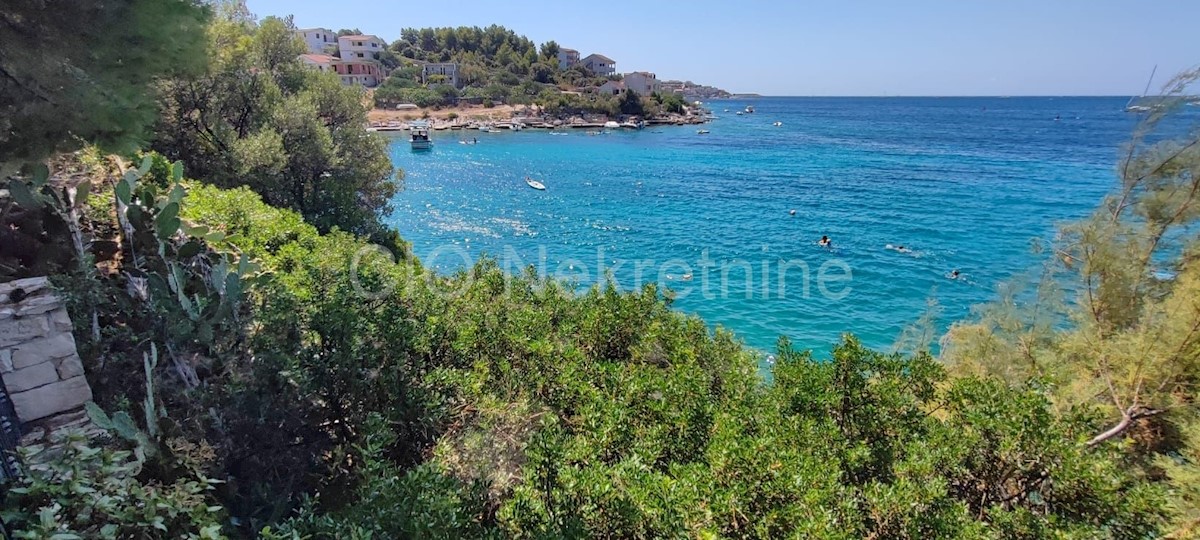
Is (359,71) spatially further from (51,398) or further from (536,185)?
(51,398)

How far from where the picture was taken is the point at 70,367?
4.48 metres

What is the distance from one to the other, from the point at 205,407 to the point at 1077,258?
36.8 feet

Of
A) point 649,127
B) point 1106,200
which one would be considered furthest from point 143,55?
point 649,127

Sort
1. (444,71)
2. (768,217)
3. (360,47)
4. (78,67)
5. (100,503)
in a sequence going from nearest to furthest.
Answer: (100,503), (78,67), (768,217), (444,71), (360,47)

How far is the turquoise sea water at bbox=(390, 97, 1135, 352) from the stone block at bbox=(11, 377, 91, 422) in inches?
544

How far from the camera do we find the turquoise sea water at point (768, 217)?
18.5 meters

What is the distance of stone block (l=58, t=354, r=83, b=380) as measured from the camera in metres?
4.45

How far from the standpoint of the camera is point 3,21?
3781mm

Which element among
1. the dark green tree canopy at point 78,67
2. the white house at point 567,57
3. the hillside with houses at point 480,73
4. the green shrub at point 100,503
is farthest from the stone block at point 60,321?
the white house at point 567,57

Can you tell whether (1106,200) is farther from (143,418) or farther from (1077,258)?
(143,418)

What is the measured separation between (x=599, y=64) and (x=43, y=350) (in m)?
132

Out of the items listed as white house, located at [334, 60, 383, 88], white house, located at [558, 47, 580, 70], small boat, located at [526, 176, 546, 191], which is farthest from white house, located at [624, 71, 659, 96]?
small boat, located at [526, 176, 546, 191]

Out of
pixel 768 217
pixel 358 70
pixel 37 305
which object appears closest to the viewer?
pixel 37 305

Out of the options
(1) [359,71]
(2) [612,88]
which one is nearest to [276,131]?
(1) [359,71]
